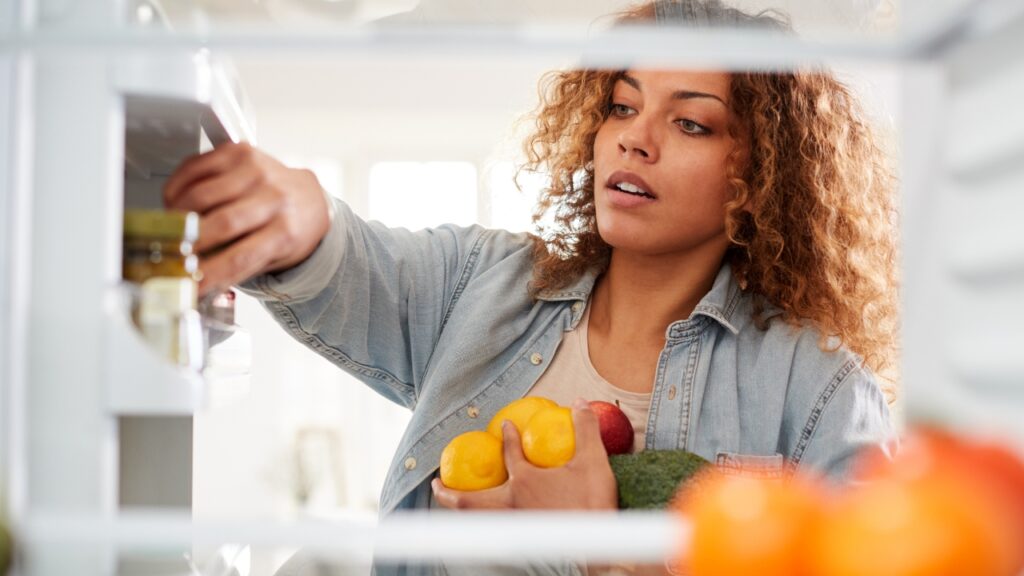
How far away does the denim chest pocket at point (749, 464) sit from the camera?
4.13 ft

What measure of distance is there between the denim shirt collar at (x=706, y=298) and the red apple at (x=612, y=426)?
0.17m

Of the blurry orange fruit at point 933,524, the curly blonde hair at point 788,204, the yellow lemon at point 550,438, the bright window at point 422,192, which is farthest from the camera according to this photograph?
the bright window at point 422,192

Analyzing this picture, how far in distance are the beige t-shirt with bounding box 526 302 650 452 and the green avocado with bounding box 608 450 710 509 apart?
0.16 metres

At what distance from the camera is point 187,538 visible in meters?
0.56

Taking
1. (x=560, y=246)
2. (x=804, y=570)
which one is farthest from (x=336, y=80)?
(x=804, y=570)

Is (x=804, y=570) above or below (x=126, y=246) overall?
below

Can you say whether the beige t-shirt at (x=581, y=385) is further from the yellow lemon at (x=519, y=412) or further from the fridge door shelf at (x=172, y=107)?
the fridge door shelf at (x=172, y=107)

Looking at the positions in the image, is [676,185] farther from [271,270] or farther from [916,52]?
[916,52]

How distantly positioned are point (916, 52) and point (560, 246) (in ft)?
3.10

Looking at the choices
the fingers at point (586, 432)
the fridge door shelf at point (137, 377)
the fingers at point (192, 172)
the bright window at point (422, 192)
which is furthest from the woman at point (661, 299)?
the bright window at point (422, 192)

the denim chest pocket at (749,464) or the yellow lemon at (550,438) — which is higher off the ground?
the yellow lemon at (550,438)

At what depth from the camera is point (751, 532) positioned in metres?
0.53

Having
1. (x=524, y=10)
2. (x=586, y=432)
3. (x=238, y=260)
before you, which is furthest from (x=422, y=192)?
(x=238, y=260)

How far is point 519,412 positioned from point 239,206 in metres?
0.54
